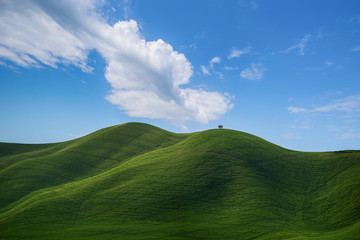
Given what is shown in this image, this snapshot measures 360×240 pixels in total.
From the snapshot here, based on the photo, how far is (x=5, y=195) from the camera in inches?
2324

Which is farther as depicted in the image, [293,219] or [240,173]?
[240,173]

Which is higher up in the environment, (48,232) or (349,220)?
(349,220)

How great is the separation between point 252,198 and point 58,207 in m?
43.5

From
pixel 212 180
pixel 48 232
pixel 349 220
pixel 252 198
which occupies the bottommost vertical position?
pixel 48 232

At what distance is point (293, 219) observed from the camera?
133ft

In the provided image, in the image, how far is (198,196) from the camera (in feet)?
156

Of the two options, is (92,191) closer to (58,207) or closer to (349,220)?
(58,207)

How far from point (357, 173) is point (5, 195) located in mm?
97387

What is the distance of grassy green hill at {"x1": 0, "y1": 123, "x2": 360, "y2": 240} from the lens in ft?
120

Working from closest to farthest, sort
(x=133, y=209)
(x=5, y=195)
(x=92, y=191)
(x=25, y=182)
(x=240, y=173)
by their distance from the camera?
(x=133, y=209)
(x=92, y=191)
(x=240, y=173)
(x=5, y=195)
(x=25, y=182)

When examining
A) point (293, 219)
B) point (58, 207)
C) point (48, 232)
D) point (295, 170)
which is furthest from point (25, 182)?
point (295, 170)

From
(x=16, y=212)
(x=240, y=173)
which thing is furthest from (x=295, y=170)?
(x=16, y=212)

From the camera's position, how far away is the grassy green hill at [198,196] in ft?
120

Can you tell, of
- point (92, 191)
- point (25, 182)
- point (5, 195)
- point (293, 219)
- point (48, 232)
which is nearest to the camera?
point (48, 232)
